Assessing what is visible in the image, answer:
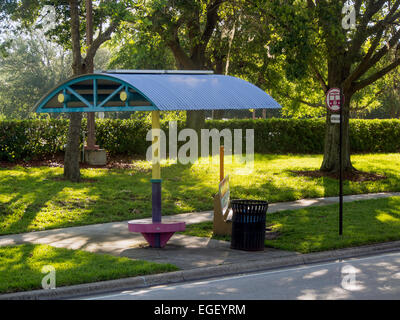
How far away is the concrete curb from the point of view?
9.20 metres

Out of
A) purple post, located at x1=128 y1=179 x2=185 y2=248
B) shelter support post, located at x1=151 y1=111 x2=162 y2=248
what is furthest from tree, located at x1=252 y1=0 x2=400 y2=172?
purple post, located at x1=128 y1=179 x2=185 y2=248

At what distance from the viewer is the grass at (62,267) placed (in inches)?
377

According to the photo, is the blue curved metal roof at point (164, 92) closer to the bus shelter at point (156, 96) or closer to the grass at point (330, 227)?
the bus shelter at point (156, 96)

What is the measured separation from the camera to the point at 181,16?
25391 millimetres

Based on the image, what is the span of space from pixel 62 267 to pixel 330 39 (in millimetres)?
13588

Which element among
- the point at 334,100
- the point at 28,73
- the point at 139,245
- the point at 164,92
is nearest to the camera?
the point at 164,92

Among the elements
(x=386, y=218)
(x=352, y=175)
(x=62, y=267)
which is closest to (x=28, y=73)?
(x=352, y=175)

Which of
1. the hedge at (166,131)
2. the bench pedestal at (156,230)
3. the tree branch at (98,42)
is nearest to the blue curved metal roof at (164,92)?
the bench pedestal at (156,230)

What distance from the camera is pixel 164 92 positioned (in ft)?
37.9

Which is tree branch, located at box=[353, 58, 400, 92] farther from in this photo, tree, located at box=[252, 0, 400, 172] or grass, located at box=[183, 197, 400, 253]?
grass, located at box=[183, 197, 400, 253]

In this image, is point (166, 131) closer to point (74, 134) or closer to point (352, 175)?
point (74, 134)
